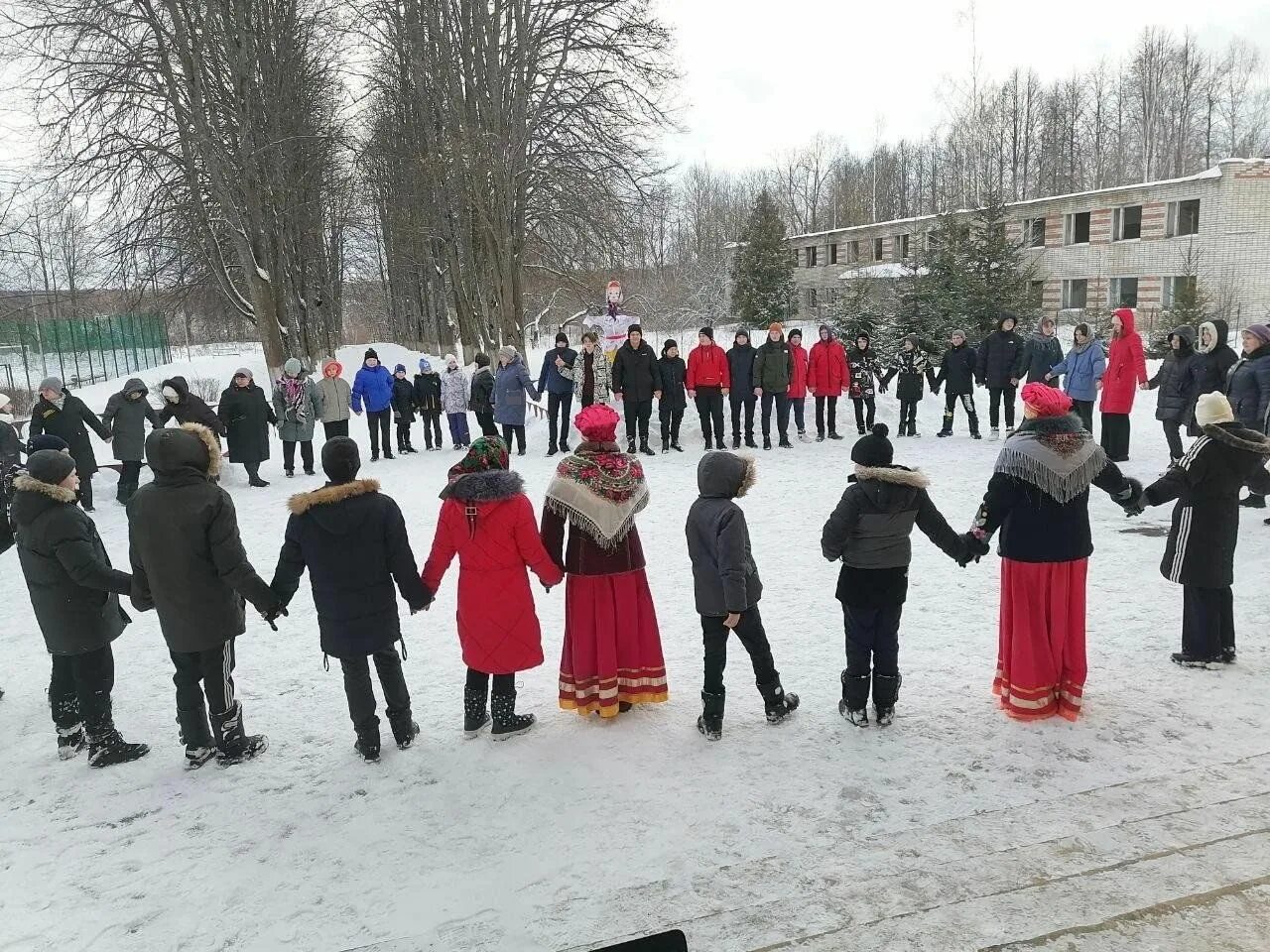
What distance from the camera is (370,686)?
427cm

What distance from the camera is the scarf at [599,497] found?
4324mm

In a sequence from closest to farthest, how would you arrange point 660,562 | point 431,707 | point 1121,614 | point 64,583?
point 64,583, point 431,707, point 1121,614, point 660,562

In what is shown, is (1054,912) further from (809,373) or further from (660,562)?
(809,373)

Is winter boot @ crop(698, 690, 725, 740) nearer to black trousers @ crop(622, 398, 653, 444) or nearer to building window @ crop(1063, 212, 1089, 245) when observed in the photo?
black trousers @ crop(622, 398, 653, 444)

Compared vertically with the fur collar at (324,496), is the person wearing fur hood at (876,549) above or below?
below

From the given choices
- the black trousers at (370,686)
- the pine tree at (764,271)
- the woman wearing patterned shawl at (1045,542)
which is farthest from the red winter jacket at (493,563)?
the pine tree at (764,271)

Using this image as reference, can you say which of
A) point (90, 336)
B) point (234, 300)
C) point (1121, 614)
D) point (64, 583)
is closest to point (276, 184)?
point (234, 300)

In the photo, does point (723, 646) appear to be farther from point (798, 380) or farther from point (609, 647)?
point (798, 380)

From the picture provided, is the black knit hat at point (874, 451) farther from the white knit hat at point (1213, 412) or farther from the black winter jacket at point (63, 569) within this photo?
the black winter jacket at point (63, 569)

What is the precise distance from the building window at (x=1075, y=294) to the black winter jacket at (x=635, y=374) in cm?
2689

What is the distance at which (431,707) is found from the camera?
4.94 meters

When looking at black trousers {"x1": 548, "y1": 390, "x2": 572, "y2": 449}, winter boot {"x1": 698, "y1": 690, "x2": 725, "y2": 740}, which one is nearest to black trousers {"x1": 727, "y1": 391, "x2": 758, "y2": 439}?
black trousers {"x1": 548, "y1": 390, "x2": 572, "y2": 449}

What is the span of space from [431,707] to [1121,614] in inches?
181

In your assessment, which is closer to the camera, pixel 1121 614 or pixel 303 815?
pixel 303 815
